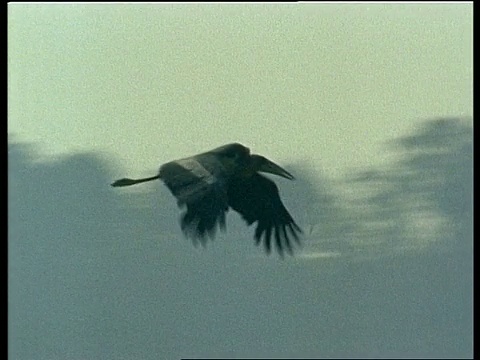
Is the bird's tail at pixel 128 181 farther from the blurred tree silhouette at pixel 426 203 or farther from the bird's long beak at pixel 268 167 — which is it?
the blurred tree silhouette at pixel 426 203

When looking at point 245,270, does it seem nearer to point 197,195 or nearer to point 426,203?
point 197,195

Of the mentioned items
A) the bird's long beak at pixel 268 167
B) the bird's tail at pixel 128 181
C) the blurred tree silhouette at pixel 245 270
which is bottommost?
the blurred tree silhouette at pixel 245 270

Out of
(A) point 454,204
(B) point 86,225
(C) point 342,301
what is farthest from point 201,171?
(A) point 454,204

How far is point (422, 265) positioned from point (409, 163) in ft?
1.08

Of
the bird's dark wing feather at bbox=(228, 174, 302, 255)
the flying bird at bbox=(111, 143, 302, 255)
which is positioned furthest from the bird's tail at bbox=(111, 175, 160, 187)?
the bird's dark wing feather at bbox=(228, 174, 302, 255)

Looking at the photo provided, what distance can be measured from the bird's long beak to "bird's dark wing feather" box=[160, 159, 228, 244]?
129mm

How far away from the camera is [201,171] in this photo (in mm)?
2682

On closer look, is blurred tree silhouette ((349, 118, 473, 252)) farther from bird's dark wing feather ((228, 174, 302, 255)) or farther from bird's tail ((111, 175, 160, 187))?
bird's tail ((111, 175, 160, 187))

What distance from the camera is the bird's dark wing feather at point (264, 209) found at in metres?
2.70

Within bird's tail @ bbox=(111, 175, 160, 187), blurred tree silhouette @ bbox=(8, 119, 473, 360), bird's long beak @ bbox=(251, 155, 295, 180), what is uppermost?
bird's long beak @ bbox=(251, 155, 295, 180)

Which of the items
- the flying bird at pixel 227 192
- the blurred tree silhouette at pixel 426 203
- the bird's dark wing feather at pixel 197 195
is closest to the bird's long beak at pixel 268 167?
the flying bird at pixel 227 192

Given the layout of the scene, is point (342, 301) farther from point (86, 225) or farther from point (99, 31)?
point (99, 31)

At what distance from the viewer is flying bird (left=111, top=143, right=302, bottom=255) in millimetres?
2682

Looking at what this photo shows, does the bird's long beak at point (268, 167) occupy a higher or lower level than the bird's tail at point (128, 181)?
higher
